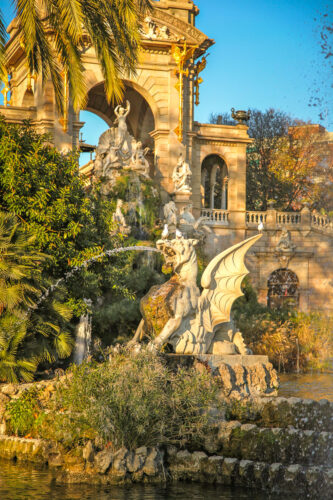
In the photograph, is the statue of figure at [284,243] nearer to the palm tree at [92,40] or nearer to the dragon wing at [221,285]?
the dragon wing at [221,285]

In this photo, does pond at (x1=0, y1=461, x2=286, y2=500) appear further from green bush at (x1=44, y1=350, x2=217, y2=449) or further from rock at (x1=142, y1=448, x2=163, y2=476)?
green bush at (x1=44, y1=350, x2=217, y2=449)

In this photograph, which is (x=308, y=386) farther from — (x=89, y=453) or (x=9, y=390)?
(x=89, y=453)

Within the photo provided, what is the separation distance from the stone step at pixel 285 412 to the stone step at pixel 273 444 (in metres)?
0.99

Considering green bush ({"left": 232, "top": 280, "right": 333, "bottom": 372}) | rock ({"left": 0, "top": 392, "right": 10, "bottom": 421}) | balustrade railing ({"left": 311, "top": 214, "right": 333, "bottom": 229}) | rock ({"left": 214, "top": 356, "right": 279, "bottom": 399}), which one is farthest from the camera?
balustrade railing ({"left": 311, "top": 214, "right": 333, "bottom": 229})

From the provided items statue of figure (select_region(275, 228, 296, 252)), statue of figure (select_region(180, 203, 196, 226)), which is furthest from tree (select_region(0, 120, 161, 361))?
statue of figure (select_region(275, 228, 296, 252))

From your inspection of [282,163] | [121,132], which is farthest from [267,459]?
[282,163]

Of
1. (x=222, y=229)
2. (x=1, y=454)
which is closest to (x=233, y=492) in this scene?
(x=1, y=454)

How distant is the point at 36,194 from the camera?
13594 millimetres

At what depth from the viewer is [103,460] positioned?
929 centimetres

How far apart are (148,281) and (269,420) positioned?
13.2 m

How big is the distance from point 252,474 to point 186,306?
4.15m

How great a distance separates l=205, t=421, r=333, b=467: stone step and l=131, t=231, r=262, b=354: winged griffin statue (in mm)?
2616

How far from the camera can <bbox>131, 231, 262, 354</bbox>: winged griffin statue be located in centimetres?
1291

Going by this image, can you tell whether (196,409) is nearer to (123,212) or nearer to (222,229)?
(123,212)
